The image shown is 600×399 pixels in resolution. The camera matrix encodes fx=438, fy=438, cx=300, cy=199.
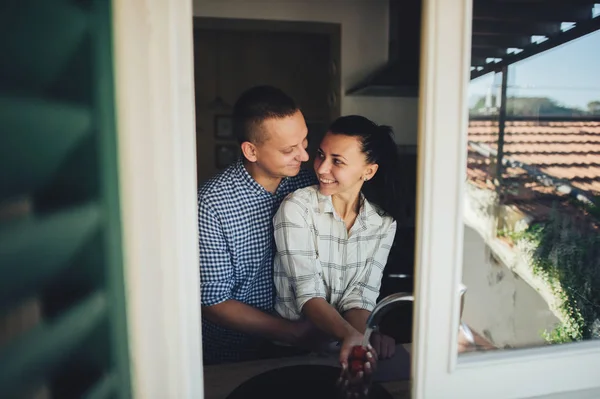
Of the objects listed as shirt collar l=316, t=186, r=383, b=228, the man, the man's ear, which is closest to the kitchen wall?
the man

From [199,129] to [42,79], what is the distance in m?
3.91

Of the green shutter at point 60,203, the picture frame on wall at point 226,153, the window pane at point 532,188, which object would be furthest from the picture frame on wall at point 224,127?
the green shutter at point 60,203

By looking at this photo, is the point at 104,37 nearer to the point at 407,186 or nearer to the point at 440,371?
the point at 440,371

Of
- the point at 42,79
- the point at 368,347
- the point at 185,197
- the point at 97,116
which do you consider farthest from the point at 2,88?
the point at 368,347

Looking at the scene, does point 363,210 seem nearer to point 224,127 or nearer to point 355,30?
point 355,30

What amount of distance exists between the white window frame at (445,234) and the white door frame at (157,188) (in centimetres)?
43

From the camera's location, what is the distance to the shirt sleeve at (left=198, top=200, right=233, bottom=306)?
132cm

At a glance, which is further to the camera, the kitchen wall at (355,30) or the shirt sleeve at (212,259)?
the kitchen wall at (355,30)

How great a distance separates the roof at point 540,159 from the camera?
2.92 feet

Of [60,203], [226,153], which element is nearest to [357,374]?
[60,203]

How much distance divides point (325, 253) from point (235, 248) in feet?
0.95

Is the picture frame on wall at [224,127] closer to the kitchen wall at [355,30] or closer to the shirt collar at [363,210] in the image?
the kitchen wall at [355,30]

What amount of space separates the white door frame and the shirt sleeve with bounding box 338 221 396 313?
2.29 ft

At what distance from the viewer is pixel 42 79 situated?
414 mm
